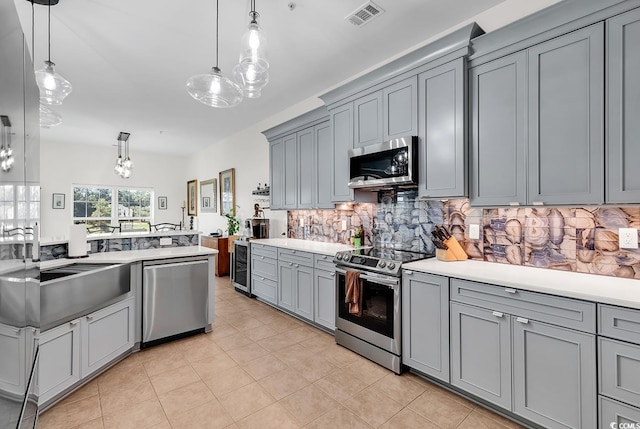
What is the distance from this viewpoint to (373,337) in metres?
2.74

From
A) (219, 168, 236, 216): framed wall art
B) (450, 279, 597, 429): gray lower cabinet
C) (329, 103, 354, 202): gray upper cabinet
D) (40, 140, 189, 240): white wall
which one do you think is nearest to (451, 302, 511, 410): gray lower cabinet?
(450, 279, 597, 429): gray lower cabinet

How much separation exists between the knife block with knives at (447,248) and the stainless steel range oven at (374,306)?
18 centimetres

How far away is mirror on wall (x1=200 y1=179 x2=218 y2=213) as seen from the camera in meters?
7.16

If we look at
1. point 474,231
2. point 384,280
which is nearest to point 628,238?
point 474,231

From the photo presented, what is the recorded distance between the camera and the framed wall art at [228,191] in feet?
20.8

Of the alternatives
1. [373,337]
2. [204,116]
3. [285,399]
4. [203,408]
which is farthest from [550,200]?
[204,116]

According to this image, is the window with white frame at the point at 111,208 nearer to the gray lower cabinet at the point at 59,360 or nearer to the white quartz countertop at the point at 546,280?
the gray lower cabinet at the point at 59,360

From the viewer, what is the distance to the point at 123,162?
5949mm

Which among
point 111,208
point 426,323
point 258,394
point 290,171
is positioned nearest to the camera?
point 258,394

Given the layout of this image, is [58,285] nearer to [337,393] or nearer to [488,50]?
[337,393]

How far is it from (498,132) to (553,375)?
1.68 m

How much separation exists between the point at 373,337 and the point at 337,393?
63cm

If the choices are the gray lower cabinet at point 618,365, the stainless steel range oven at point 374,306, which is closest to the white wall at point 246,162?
the stainless steel range oven at point 374,306

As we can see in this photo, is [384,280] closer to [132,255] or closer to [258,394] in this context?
[258,394]
